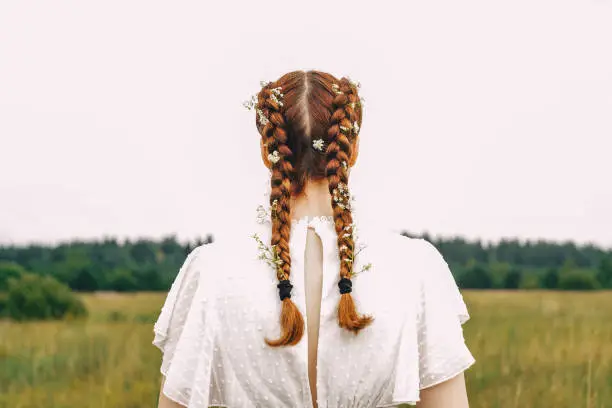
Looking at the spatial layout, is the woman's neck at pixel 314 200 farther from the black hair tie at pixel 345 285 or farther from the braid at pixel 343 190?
the black hair tie at pixel 345 285

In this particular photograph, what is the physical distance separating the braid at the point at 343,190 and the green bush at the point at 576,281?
20064 mm

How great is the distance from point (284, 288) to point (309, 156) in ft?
1.39

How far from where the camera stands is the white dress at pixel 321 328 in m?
2.59

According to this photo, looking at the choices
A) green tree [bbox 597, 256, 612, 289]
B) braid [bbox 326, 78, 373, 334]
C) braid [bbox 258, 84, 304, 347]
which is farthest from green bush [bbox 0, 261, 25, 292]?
braid [bbox 326, 78, 373, 334]

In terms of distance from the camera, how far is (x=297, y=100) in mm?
2586

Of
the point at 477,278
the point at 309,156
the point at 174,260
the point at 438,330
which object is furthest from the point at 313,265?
the point at 477,278

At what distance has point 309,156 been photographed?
8.47 ft

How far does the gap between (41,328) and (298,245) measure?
10.1 metres

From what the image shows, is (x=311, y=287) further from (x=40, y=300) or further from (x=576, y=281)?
(x=576, y=281)

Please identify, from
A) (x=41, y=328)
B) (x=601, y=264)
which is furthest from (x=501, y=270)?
(x=41, y=328)

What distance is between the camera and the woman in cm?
258

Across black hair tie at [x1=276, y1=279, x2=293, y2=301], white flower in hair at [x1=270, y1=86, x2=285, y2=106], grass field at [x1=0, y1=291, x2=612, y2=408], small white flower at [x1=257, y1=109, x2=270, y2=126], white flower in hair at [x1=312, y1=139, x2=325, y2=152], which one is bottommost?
grass field at [x1=0, y1=291, x2=612, y2=408]

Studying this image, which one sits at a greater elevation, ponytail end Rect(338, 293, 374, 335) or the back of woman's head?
the back of woman's head

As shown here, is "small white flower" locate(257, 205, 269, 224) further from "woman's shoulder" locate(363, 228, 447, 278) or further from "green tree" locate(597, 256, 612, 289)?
"green tree" locate(597, 256, 612, 289)
